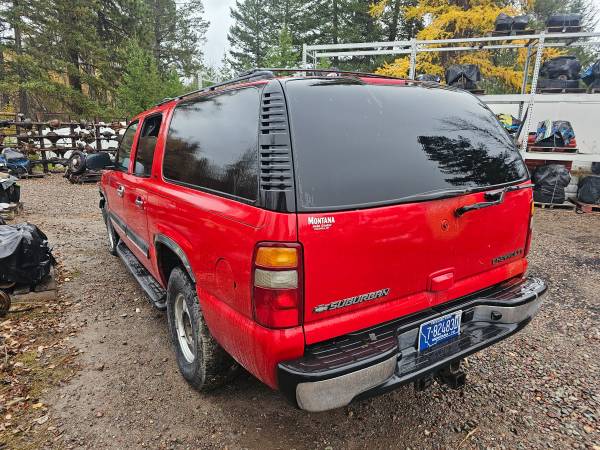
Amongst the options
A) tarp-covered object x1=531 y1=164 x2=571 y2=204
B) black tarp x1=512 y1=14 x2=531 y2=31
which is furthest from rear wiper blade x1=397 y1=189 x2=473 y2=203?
black tarp x1=512 y1=14 x2=531 y2=31

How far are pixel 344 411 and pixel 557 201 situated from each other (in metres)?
8.55

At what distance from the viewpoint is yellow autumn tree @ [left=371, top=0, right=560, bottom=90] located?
535 inches

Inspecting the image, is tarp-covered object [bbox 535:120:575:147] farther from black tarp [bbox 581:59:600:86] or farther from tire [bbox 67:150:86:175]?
tire [bbox 67:150:86:175]

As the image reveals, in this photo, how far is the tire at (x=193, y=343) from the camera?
95.5 inches

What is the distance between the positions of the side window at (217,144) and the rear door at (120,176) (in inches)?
53.5

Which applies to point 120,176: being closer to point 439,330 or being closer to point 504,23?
point 439,330

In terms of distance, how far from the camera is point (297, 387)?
167 centimetres

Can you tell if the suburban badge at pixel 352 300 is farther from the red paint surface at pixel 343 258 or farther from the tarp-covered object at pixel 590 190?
the tarp-covered object at pixel 590 190

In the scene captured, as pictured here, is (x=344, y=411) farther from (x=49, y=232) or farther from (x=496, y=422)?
(x=49, y=232)

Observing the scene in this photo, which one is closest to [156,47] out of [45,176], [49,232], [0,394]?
[45,176]

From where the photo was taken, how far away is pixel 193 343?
8.52 ft

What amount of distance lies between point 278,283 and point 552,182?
30.0 ft

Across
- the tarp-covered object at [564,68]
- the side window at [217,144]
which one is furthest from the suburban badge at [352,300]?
the tarp-covered object at [564,68]

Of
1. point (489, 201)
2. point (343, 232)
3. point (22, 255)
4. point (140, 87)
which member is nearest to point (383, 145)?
point (343, 232)
